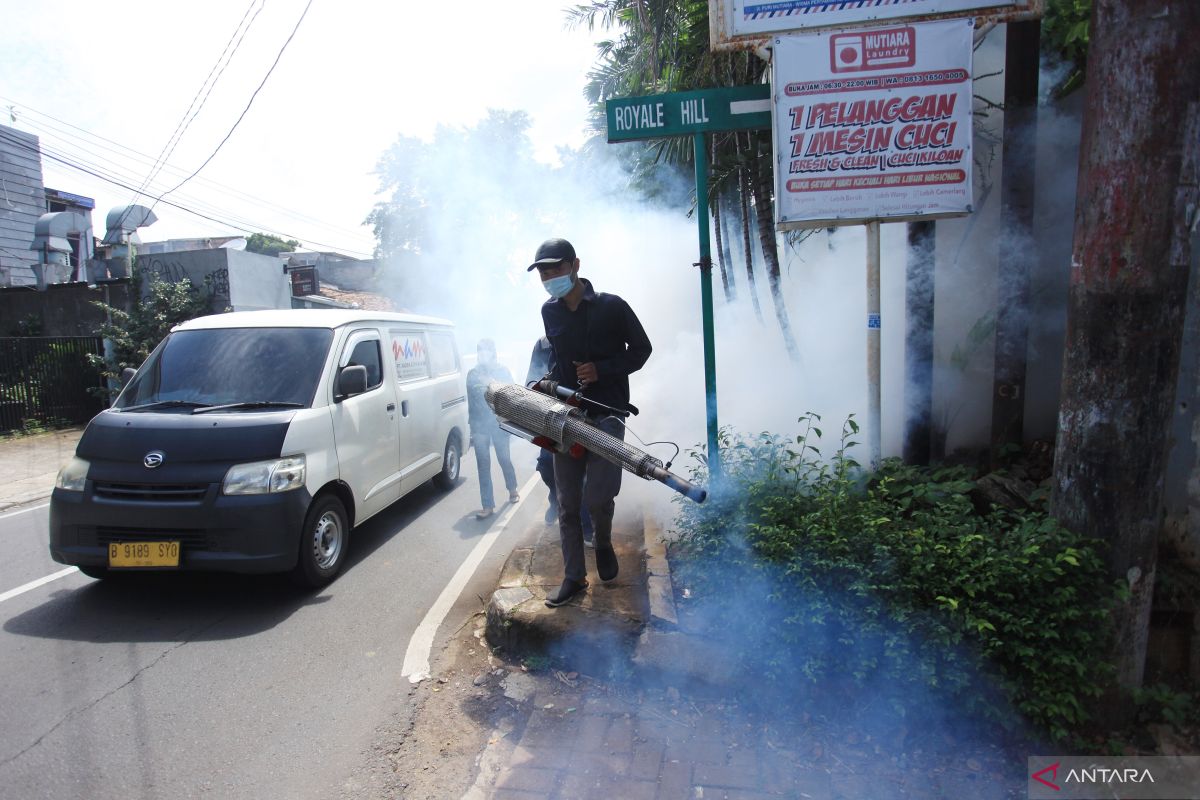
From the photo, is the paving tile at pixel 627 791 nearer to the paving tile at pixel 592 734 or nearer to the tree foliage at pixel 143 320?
the paving tile at pixel 592 734

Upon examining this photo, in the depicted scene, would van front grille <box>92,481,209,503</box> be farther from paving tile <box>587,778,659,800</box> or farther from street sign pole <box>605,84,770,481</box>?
street sign pole <box>605,84,770,481</box>

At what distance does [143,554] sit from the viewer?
4.05 m

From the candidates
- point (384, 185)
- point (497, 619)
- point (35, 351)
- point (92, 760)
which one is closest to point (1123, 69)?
point (497, 619)

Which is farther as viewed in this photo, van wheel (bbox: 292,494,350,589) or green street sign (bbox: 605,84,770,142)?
van wheel (bbox: 292,494,350,589)

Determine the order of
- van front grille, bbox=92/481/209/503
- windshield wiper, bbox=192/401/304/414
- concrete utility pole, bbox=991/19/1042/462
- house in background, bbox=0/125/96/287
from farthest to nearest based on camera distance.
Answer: house in background, bbox=0/125/96/287
windshield wiper, bbox=192/401/304/414
van front grille, bbox=92/481/209/503
concrete utility pole, bbox=991/19/1042/462

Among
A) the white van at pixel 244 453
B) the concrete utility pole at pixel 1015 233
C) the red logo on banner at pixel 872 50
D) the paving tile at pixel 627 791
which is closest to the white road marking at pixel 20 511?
the white van at pixel 244 453

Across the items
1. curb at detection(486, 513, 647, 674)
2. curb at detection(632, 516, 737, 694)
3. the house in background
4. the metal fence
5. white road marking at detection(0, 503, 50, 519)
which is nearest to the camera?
curb at detection(632, 516, 737, 694)

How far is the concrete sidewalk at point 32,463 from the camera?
7.99 m

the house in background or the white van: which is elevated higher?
the house in background

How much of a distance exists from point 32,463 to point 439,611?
9.07 m

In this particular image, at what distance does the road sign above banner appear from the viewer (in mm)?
3527

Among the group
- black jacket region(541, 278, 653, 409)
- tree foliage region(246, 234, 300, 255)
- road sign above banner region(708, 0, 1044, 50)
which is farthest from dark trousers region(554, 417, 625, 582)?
tree foliage region(246, 234, 300, 255)

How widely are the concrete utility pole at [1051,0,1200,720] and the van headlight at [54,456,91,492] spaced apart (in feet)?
17.5

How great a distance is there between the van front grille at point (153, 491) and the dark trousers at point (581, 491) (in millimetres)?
2205
